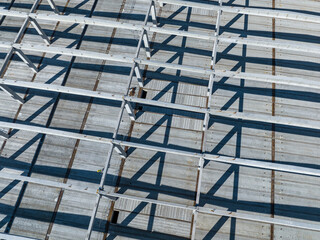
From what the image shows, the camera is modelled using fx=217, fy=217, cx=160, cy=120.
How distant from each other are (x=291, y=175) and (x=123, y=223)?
47.3 feet

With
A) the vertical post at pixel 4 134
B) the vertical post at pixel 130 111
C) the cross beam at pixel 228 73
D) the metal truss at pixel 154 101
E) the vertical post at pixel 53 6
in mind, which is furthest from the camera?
the vertical post at pixel 53 6

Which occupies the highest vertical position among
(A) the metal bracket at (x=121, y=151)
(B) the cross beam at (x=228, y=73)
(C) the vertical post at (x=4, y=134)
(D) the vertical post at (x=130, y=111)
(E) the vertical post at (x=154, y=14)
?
(E) the vertical post at (x=154, y=14)

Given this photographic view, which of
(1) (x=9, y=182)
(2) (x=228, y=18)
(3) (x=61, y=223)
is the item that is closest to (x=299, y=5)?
(2) (x=228, y=18)

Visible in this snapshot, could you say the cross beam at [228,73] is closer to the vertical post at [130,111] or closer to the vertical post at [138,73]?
the vertical post at [138,73]

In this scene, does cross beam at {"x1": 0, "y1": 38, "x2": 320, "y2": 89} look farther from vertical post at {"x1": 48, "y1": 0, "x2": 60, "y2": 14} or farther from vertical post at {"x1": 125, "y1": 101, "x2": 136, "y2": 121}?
vertical post at {"x1": 48, "y1": 0, "x2": 60, "y2": 14}

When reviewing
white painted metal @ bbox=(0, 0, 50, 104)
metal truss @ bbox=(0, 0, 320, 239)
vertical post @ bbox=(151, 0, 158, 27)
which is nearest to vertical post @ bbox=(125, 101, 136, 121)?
metal truss @ bbox=(0, 0, 320, 239)

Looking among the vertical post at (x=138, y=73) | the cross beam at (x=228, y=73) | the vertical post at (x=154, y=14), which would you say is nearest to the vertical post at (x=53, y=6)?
the cross beam at (x=228, y=73)

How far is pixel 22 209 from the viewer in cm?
1797

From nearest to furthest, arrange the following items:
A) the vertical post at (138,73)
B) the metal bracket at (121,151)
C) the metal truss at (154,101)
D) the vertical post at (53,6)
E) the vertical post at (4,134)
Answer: the metal truss at (154,101) → the metal bracket at (121,151) → the vertical post at (138,73) → the vertical post at (4,134) → the vertical post at (53,6)

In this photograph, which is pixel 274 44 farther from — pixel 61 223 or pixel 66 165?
pixel 61 223

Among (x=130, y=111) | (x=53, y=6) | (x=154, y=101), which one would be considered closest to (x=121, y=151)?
(x=130, y=111)

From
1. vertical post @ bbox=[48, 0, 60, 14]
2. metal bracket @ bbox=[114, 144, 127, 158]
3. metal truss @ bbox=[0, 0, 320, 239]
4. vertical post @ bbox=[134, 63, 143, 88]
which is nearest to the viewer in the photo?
metal truss @ bbox=[0, 0, 320, 239]

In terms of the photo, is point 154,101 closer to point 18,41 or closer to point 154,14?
point 154,14

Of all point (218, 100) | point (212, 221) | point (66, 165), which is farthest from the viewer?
point (218, 100)
